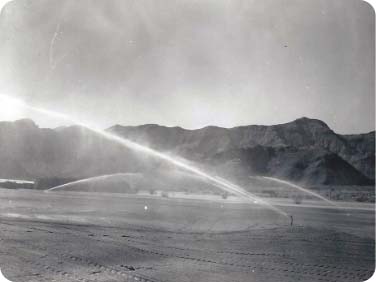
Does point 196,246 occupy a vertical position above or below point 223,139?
below

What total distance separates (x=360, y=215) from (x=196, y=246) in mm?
9567

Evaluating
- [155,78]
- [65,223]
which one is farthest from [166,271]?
[65,223]

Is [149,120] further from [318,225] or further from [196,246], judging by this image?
[318,225]

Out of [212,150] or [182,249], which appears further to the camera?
[212,150]

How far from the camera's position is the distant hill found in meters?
9.89

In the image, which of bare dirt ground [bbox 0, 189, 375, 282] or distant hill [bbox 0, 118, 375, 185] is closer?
bare dirt ground [bbox 0, 189, 375, 282]

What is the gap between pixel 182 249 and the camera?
31.0 ft

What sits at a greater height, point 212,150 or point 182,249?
point 212,150

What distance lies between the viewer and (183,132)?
10633 mm

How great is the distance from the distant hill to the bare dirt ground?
179cm

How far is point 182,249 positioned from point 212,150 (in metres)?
4.98

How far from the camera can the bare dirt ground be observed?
7570 millimetres

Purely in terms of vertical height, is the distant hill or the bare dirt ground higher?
the distant hill

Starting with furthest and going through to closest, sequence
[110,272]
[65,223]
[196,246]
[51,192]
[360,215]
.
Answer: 1. [51,192]
2. [360,215]
3. [65,223]
4. [196,246]
5. [110,272]
